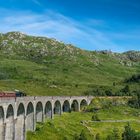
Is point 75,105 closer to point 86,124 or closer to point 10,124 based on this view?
point 86,124

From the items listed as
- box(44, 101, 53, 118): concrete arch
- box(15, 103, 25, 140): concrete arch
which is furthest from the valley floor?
box(15, 103, 25, 140): concrete arch

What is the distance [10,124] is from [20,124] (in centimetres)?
931

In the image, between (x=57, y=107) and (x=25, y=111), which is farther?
(x=57, y=107)

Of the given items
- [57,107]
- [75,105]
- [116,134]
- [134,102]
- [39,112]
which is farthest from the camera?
[134,102]

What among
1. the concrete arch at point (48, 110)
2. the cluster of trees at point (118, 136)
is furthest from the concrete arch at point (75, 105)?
the cluster of trees at point (118, 136)

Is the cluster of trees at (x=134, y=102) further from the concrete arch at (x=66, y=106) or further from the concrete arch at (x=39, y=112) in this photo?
the concrete arch at (x=39, y=112)

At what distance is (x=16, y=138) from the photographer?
335ft

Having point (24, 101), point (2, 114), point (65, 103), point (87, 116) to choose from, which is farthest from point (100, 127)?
point (2, 114)

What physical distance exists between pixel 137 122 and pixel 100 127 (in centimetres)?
2175

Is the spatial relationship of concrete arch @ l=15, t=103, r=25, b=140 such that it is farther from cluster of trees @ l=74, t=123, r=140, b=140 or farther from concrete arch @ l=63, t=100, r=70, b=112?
concrete arch @ l=63, t=100, r=70, b=112

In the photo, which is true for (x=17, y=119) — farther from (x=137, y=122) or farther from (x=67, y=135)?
(x=137, y=122)

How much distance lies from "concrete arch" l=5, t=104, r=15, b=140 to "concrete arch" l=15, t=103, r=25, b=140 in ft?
10.8

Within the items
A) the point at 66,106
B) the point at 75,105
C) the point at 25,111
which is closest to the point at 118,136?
the point at 25,111

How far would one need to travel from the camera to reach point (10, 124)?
97.1 meters
